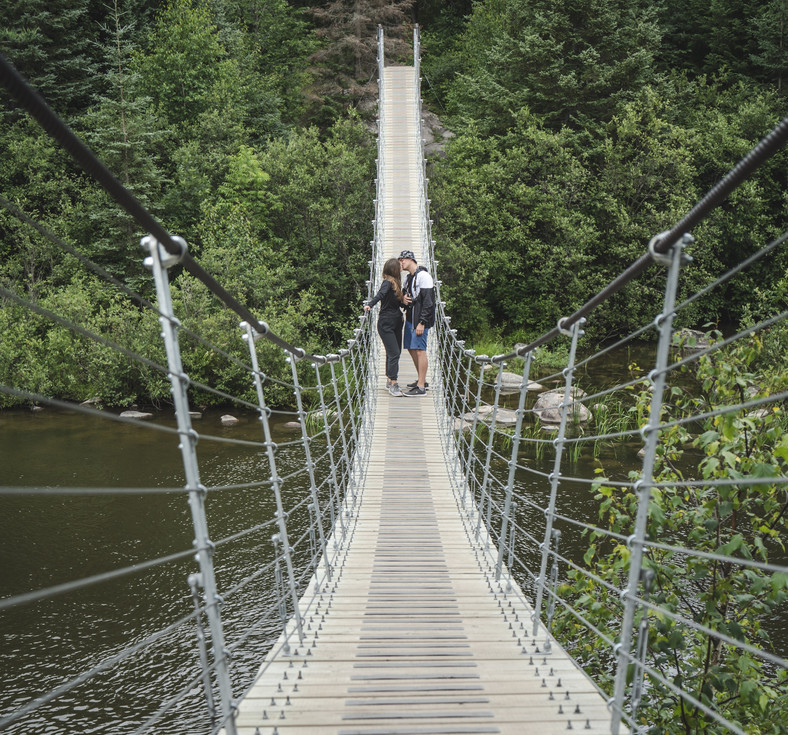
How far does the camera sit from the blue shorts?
4992 mm

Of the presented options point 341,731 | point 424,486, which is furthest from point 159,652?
point 341,731

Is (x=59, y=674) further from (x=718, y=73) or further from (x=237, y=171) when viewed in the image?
(x=718, y=73)

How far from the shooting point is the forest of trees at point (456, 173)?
10477mm

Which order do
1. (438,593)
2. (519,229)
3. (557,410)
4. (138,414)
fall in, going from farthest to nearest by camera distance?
(519,229), (138,414), (557,410), (438,593)

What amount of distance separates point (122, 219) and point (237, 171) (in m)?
1.98

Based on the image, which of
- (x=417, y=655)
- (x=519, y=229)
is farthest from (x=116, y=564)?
(x=519, y=229)

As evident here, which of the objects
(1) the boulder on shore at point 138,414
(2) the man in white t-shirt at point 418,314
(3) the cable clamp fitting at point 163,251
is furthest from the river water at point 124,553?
(3) the cable clamp fitting at point 163,251

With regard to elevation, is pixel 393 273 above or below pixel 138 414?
above

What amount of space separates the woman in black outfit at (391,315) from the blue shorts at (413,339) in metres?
0.06

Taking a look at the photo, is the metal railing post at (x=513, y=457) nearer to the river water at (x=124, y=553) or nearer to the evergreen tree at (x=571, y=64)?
the river water at (x=124, y=553)

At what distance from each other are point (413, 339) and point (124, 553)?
2626 mm

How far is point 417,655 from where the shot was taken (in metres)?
1.94

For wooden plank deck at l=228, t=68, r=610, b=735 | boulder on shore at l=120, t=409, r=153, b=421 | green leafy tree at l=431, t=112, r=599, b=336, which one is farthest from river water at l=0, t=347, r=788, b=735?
green leafy tree at l=431, t=112, r=599, b=336

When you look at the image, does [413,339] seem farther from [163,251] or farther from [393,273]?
[163,251]
